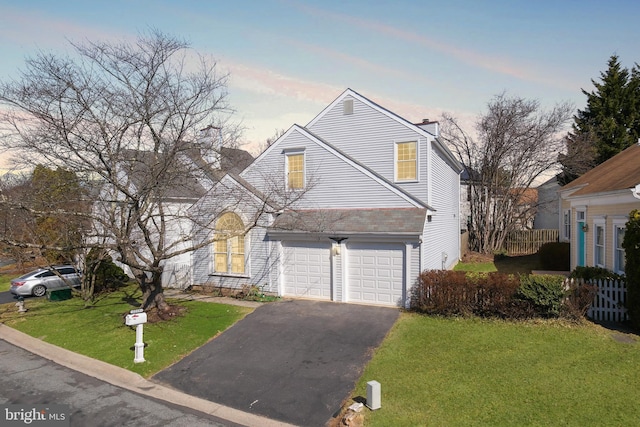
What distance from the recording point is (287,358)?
34.3ft

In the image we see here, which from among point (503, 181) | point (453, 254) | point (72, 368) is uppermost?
point (503, 181)

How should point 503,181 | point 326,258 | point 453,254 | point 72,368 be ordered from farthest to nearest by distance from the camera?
point 503,181, point 453,254, point 326,258, point 72,368

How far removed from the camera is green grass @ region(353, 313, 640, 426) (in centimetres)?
707

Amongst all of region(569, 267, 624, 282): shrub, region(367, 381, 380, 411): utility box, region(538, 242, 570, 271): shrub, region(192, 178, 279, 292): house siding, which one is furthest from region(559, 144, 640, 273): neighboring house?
region(192, 178, 279, 292): house siding

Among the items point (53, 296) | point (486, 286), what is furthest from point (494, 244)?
point (53, 296)

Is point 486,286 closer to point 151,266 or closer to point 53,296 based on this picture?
point 151,266

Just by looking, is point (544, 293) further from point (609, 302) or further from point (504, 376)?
point (504, 376)

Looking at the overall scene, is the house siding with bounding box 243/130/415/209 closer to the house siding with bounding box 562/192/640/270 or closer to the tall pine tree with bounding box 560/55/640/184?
the house siding with bounding box 562/192/640/270

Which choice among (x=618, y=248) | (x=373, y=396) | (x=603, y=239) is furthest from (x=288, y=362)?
(x=603, y=239)

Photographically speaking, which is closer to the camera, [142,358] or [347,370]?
[347,370]

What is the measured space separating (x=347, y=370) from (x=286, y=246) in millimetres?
7789

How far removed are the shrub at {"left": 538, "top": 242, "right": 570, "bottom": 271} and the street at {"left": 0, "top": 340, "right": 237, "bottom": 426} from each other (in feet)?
68.8

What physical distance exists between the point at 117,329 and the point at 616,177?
2016cm

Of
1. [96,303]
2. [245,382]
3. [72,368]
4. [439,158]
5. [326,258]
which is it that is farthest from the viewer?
[439,158]
